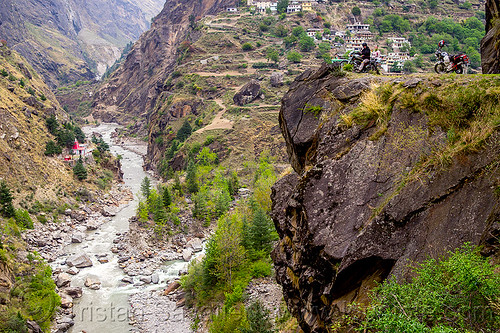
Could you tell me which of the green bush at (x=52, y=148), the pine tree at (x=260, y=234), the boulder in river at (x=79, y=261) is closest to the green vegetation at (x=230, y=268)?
the pine tree at (x=260, y=234)

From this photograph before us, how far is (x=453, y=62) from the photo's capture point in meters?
14.7

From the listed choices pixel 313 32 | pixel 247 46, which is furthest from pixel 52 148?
pixel 313 32

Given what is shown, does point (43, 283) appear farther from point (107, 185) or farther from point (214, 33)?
point (214, 33)

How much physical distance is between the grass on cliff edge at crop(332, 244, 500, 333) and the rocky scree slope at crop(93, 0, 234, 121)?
14826cm

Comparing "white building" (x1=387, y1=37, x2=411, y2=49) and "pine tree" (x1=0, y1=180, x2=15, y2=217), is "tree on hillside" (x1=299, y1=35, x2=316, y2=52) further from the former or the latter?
"pine tree" (x1=0, y1=180, x2=15, y2=217)

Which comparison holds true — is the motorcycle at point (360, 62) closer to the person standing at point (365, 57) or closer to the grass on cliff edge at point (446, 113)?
the person standing at point (365, 57)

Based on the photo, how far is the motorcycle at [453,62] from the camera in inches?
571

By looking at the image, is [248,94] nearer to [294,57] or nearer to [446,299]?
[294,57]

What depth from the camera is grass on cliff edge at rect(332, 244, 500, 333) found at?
667cm

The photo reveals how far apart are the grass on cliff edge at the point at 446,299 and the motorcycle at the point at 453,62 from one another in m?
9.85

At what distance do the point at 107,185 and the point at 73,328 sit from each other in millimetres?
41036

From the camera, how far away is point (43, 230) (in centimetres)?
4278

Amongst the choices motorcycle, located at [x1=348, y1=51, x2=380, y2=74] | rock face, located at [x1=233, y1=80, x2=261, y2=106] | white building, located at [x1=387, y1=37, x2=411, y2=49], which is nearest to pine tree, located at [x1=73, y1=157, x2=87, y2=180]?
rock face, located at [x1=233, y1=80, x2=261, y2=106]

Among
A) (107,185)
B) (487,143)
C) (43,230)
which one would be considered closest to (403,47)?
(107,185)
